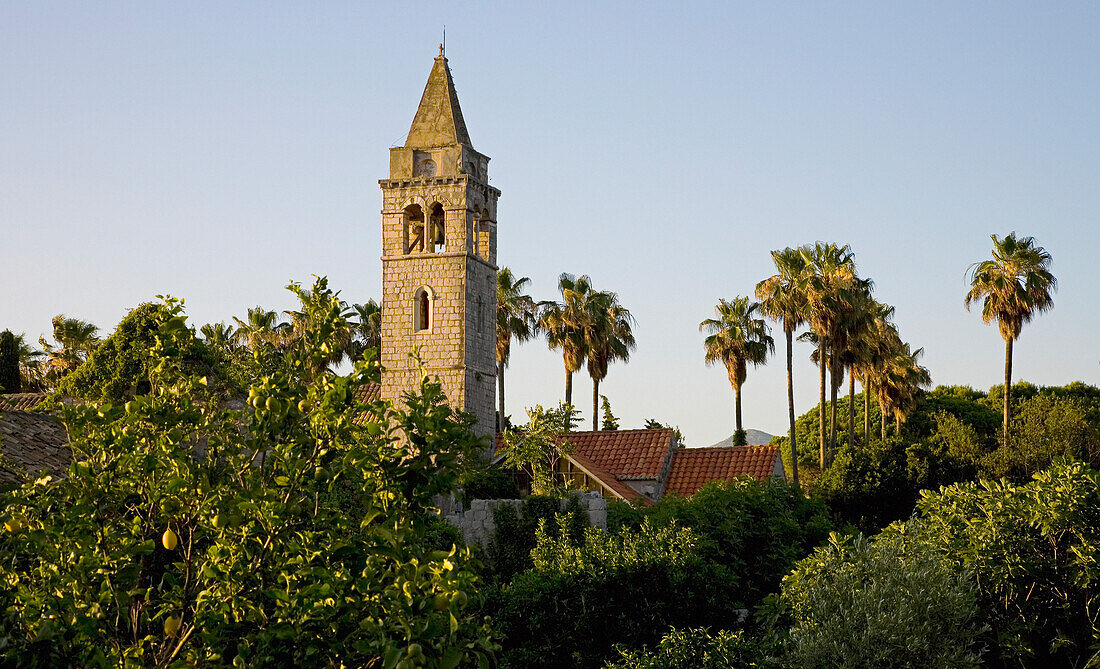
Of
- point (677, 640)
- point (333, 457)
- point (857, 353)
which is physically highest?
point (857, 353)

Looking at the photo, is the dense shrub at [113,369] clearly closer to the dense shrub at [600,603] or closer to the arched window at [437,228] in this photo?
the arched window at [437,228]

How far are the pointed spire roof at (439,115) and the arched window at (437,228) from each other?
6.95ft

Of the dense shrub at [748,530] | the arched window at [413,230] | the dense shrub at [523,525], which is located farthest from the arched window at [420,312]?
the dense shrub at [523,525]

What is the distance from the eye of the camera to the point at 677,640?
17359 millimetres

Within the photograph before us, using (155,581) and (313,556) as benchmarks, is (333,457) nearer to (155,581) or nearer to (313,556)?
(313,556)

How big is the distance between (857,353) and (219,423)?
1628 inches

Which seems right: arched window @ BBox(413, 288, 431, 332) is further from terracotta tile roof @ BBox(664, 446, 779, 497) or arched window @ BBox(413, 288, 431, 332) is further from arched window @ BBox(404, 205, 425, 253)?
terracotta tile roof @ BBox(664, 446, 779, 497)

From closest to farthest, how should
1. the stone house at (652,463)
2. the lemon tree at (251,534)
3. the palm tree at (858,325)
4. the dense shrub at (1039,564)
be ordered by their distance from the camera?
the lemon tree at (251,534) → the dense shrub at (1039,564) → the stone house at (652,463) → the palm tree at (858,325)

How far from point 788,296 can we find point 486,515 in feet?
72.2

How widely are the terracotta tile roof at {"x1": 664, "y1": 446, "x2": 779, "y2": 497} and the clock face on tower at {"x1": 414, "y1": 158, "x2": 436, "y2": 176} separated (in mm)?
12004

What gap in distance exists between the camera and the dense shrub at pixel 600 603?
1980cm

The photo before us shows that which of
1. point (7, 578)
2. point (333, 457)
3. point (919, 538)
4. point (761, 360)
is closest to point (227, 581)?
point (333, 457)

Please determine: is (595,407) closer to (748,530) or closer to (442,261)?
(442,261)

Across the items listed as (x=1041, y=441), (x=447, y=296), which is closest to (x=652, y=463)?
(x=447, y=296)
